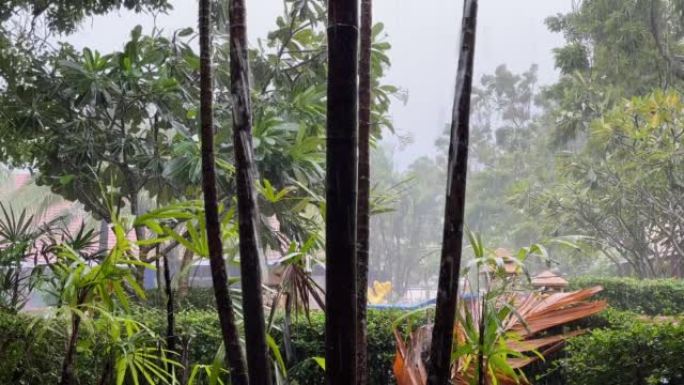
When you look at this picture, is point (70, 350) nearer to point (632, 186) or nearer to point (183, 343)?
point (183, 343)

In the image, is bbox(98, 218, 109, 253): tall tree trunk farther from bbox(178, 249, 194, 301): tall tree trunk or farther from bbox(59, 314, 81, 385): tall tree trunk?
bbox(59, 314, 81, 385): tall tree trunk

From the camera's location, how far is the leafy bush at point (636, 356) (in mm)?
1996

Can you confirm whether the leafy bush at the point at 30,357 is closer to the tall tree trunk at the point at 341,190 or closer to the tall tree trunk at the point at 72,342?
the tall tree trunk at the point at 72,342

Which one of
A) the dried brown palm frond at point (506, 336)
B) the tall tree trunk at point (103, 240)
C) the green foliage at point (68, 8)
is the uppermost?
the green foliage at point (68, 8)

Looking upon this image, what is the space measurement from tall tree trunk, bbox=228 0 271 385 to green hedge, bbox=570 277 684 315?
6442 mm

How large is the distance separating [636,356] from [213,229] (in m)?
1.51

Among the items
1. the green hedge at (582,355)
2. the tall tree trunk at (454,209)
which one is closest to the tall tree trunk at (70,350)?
the green hedge at (582,355)

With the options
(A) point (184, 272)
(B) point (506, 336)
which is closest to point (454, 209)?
(B) point (506, 336)

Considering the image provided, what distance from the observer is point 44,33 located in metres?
4.62

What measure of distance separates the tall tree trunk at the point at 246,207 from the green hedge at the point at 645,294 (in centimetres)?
644

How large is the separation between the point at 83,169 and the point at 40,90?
0.61m

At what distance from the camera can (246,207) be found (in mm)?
1169

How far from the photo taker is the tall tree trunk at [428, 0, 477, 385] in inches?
44.2

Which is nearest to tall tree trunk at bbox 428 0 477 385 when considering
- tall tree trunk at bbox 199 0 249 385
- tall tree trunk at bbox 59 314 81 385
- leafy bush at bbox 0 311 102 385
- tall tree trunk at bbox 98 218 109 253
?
tall tree trunk at bbox 199 0 249 385
